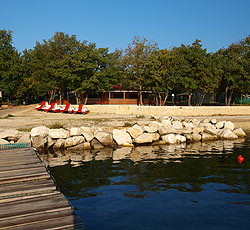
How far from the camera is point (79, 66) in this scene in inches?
1473

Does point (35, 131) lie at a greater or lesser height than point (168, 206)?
greater

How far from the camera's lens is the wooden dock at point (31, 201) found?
3.76m

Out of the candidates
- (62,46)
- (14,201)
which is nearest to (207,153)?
(14,201)

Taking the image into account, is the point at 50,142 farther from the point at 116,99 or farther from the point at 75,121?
the point at 116,99

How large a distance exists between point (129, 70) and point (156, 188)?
113 feet

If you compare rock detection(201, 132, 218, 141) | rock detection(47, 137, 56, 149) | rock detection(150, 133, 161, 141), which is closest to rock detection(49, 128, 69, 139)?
rock detection(47, 137, 56, 149)

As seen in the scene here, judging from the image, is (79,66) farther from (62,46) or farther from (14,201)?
(14,201)

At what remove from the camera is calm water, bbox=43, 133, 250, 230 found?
5309mm

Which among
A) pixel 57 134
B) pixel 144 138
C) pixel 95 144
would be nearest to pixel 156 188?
pixel 95 144

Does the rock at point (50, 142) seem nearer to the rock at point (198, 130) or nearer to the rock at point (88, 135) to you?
the rock at point (88, 135)

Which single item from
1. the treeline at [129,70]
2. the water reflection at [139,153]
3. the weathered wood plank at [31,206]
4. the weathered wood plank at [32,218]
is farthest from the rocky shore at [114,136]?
the treeline at [129,70]

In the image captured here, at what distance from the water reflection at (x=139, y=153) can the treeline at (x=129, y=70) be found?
23.9m

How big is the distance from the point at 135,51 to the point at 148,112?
13.2 m

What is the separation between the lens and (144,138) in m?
13.7
